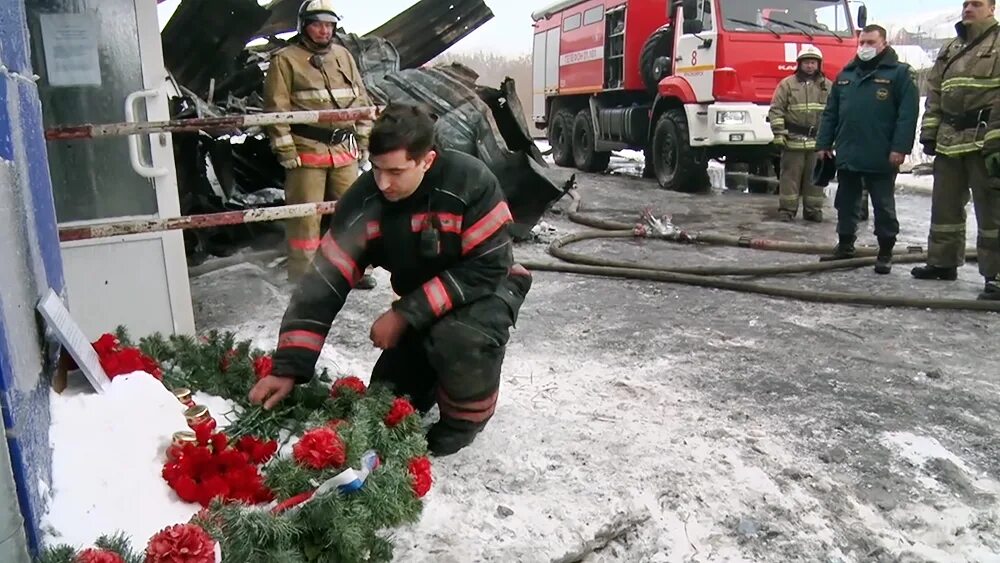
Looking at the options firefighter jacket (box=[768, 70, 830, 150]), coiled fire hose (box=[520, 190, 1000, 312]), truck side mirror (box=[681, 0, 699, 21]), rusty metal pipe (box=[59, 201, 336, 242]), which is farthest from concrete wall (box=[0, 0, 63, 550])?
truck side mirror (box=[681, 0, 699, 21])

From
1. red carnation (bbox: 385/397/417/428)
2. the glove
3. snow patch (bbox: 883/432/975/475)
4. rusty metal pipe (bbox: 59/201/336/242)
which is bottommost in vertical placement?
snow patch (bbox: 883/432/975/475)

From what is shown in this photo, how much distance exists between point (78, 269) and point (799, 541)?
10.4ft

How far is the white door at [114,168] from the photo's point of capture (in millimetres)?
3584

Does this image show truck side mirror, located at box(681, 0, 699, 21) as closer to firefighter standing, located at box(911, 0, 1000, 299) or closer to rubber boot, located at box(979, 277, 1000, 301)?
firefighter standing, located at box(911, 0, 1000, 299)

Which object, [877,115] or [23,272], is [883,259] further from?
[23,272]

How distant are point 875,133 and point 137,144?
477cm

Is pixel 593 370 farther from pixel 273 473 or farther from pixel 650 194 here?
pixel 650 194

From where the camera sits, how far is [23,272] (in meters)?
1.73

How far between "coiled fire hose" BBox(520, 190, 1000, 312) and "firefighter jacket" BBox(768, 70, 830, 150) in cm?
170

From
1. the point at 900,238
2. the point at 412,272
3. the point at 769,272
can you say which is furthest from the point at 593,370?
the point at 900,238

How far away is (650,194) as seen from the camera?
10430mm

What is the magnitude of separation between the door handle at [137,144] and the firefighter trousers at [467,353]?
165 cm

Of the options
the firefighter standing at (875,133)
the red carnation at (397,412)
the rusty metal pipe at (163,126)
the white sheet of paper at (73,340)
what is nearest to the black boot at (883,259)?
the firefighter standing at (875,133)

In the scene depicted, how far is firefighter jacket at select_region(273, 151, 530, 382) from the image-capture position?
8.05ft
